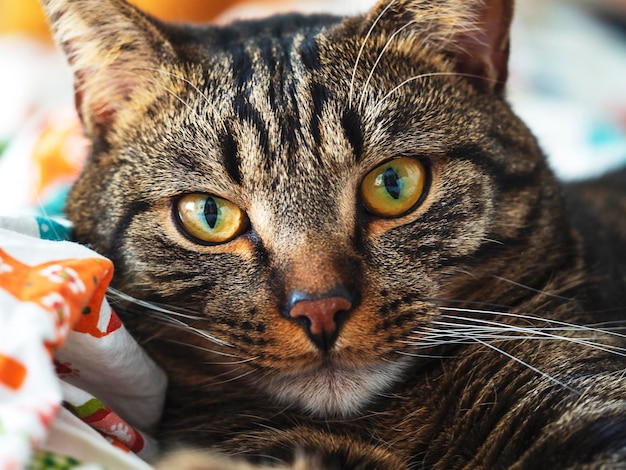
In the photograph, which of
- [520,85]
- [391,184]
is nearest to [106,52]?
[391,184]

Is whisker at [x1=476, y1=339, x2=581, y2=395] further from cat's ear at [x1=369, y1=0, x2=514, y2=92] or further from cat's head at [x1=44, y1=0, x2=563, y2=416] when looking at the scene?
cat's ear at [x1=369, y1=0, x2=514, y2=92]

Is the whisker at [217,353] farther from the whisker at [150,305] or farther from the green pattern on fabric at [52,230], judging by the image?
the green pattern on fabric at [52,230]

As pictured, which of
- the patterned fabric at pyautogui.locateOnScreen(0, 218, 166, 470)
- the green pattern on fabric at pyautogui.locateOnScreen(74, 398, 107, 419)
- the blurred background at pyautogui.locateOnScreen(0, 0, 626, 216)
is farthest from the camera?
the blurred background at pyautogui.locateOnScreen(0, 0, 626, 216)

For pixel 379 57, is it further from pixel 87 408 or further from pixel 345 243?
pixel 87 408

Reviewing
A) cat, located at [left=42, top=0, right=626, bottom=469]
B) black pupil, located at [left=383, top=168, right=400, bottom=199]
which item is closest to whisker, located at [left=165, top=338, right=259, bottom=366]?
cat, located at [left=42, top=0, right=626, bottom=469]

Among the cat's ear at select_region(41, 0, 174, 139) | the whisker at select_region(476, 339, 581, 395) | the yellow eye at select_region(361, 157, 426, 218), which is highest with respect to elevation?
the cat's ear at select_region(41, 0, 174, 139)

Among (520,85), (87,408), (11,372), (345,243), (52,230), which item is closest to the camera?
(11,372)

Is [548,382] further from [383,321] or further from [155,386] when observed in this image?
[155,386]
